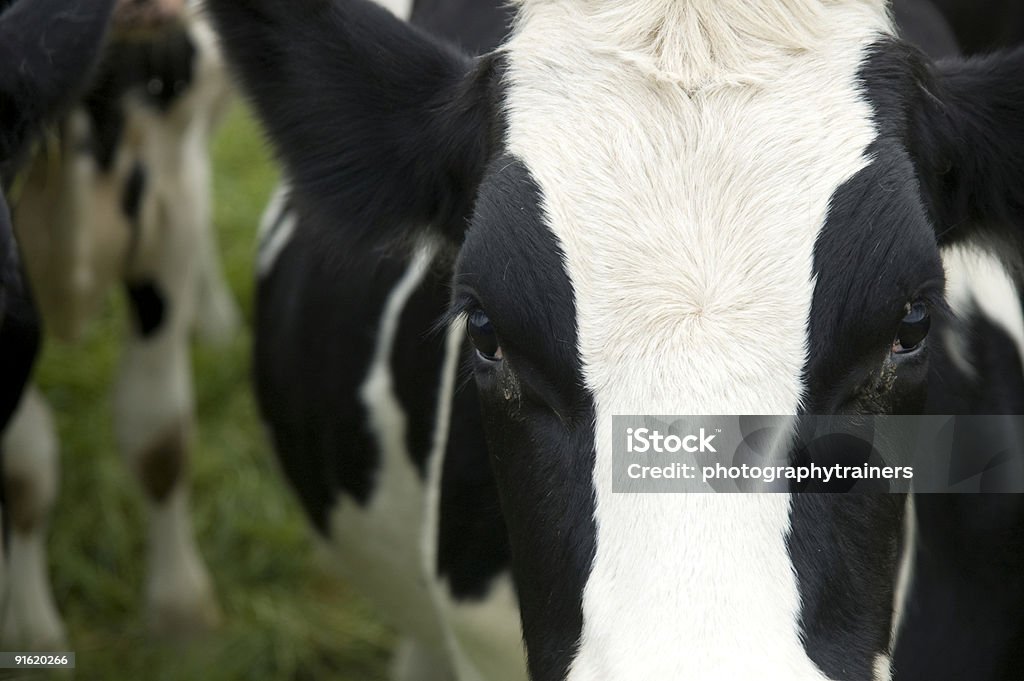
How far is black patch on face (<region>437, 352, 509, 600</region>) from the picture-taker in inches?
113

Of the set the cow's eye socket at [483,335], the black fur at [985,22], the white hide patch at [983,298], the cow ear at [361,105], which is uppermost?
the cow ear at [361,105]

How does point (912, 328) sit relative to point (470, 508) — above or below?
above

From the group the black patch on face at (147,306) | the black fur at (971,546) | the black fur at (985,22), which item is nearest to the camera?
the black fur at (971,546)

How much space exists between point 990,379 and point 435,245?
3.82 ft

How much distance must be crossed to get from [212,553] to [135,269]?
3.75ft

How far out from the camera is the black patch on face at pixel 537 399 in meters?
2.06

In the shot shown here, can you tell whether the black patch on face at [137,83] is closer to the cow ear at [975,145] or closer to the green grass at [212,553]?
the green grass at [212,553]

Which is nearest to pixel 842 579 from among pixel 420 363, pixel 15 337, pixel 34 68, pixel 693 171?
pixel 693 171

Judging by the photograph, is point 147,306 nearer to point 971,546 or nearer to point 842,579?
point 971,546

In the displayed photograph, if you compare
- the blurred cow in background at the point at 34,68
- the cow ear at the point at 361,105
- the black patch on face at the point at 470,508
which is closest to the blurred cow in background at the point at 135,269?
the blurred cow in background at the point at 34,68

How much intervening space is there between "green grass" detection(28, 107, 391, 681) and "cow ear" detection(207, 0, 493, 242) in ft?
5.82

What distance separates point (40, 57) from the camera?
2930mm

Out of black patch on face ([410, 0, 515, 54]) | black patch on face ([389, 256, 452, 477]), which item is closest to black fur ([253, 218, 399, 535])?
black patch on face ([389, 256, 452, 477])

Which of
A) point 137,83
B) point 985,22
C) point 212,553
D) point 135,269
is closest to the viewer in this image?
point 985,22
